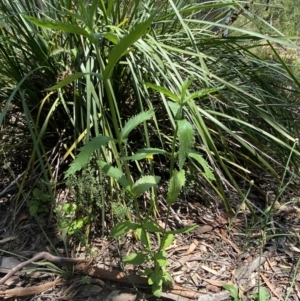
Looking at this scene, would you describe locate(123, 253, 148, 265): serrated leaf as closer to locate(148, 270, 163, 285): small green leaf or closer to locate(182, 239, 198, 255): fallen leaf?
locate(148, 270, 163, 285): small green leaf

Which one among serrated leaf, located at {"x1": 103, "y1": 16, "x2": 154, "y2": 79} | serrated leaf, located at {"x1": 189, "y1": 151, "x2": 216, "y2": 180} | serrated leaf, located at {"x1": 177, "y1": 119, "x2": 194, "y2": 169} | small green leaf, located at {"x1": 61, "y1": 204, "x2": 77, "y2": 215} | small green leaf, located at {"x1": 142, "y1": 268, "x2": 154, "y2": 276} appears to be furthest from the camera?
small green leaf, located at {"x1": 61, "y1": 204, "x2": 77, "y2": 215}

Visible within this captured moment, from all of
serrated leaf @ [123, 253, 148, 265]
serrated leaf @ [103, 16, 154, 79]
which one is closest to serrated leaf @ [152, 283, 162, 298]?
serrated leaf @ [123, 253, 148, 265]

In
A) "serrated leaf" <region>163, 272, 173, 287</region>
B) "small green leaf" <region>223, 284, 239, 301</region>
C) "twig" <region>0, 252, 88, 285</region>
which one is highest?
"twig" <region>0, 252, 88, 285</region>

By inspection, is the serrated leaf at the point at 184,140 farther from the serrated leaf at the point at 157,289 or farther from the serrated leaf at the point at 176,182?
the serrated leaf at the point at 157,289

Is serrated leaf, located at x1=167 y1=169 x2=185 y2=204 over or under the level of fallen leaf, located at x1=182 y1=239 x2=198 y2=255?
over

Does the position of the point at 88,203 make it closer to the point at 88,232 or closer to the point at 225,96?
the point at 88,232

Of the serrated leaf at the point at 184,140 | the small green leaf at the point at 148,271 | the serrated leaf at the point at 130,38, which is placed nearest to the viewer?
the serrated leaf at the point at 130,38

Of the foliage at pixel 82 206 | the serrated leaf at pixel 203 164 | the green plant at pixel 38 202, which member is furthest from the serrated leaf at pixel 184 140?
the green plant at pixel 38 202

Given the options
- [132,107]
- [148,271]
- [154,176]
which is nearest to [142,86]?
[132,107]

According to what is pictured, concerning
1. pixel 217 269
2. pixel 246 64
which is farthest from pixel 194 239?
pixel 246 64

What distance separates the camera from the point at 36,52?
2.11 m

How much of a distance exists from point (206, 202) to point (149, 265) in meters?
0.46

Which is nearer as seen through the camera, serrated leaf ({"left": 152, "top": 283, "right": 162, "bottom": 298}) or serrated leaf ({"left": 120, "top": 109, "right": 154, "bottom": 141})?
serrated leaf ({"left": 120, "top": 109, "right": 154, "bottom": 141})

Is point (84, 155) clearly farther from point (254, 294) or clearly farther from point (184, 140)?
point (254, 294)
